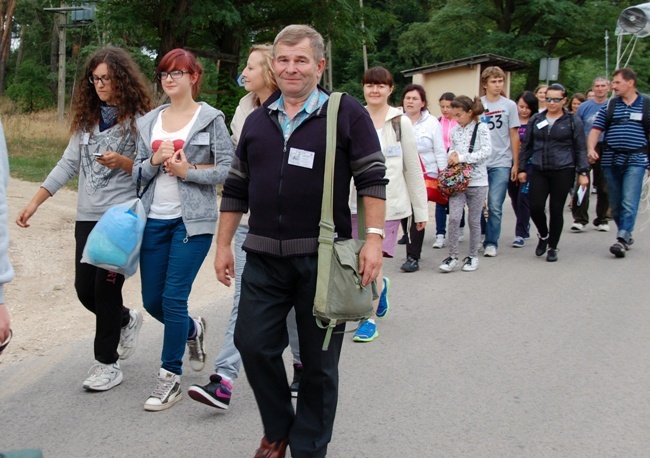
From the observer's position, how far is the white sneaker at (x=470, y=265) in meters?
8.01

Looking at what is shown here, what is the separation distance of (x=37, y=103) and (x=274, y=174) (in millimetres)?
42873

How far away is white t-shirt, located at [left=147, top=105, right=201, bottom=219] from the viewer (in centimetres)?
419

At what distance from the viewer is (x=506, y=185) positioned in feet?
29.7

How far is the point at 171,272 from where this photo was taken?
4137 millimetres

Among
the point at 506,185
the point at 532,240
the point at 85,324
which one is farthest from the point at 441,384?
the point at 532,240

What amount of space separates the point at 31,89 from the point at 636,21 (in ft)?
119

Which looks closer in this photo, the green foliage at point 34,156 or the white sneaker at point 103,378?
the white sneaker at point 103,378

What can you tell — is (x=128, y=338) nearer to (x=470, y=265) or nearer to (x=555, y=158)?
(x=470, y=265)

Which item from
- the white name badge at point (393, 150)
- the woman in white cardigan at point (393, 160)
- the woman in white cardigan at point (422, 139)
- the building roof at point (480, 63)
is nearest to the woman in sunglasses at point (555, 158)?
the woman in white cardigan at point (422, 139)

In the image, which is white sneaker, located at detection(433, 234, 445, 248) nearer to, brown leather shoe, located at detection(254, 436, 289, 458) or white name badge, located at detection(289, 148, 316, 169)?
brown leather shoe, located at detection(254, 436, 289, 458)

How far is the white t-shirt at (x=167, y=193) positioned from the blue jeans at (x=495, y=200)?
5.35 m

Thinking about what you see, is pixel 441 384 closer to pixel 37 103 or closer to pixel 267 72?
pixel 267 72

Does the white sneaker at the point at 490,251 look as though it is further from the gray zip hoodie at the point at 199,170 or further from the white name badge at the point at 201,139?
the white name badge at the point at 201,139

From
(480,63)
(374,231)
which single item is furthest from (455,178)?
(480,63)
